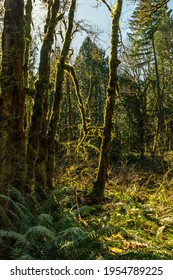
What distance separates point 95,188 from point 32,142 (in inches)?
116

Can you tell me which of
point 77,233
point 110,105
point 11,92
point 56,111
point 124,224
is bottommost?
point 124,224

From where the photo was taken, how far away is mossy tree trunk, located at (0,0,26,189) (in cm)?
562

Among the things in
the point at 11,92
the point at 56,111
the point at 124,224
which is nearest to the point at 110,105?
the point at 56,111

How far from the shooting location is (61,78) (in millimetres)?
10039

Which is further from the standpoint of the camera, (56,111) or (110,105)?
(56,111)

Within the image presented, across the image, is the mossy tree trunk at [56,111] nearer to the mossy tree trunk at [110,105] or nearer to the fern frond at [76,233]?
the mossy tree trunk at [110,105]

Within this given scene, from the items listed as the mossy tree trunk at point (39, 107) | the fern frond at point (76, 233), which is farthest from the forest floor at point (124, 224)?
the mossy tree trunk at point (39, 107)

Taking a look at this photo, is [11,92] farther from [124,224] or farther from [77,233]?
[124,224]

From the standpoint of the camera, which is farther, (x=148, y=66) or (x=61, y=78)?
(x=148, y=66)

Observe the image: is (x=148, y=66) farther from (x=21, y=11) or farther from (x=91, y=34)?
(x=21, y=11)

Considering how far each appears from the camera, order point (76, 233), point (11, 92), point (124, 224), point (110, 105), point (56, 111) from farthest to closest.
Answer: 1. point (56, 111)
2. point (110, 105)
3. point (124, 224)
4. point (11, 92)
5. point (76, 233)

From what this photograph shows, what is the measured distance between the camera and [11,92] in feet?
18.8

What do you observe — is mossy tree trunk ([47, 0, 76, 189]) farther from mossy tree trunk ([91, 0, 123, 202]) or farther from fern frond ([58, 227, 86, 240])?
fern frond ([58, 227, 86, 240])

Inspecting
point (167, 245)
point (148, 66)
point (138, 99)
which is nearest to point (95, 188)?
point (167, 245)
